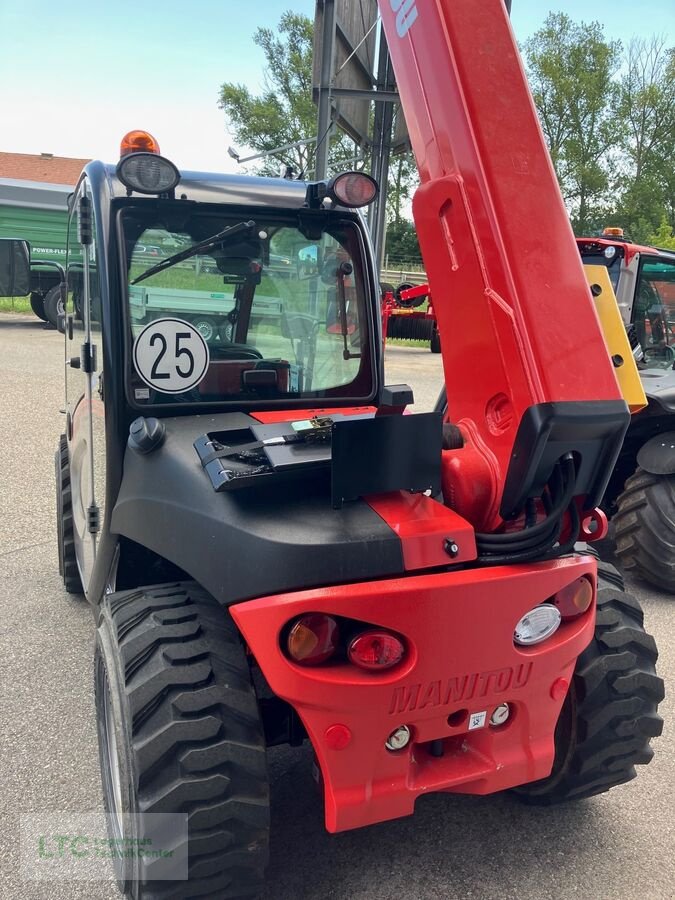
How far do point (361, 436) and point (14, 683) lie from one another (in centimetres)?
241

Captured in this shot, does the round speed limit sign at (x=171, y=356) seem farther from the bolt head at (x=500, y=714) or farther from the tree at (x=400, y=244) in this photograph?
the tree at (x=400, y=244)

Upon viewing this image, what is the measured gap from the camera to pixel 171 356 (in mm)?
2373

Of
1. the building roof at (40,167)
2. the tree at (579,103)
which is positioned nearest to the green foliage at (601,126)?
the tree at (579,103)

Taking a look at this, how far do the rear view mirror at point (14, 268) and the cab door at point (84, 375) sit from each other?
0.20 metres

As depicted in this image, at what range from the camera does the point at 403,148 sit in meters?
7.78

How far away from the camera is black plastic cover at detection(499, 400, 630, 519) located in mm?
1632

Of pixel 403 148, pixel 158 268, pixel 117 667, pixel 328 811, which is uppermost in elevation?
pixel 403 148

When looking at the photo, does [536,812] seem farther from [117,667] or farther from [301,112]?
[301,112]

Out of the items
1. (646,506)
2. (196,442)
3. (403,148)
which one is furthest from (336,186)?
(403,148)

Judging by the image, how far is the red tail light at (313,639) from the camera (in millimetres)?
1669

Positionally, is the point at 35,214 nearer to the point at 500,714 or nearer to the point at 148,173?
the point at 148,173

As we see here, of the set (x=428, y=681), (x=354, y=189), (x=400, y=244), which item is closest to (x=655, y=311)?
(x=354, y=189)

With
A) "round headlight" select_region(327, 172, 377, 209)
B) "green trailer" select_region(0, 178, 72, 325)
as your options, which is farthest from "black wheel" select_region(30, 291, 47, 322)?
"round headlight" select_region(327, 172, 377, 209)

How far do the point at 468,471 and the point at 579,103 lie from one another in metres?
40.0
